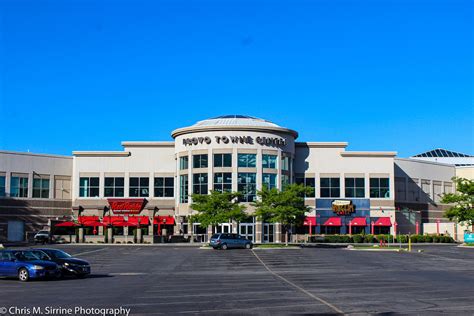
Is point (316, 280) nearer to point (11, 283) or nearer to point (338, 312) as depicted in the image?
point (338, 312)

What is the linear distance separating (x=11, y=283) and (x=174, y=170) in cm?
5680

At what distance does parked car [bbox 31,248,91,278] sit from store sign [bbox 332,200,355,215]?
55496mm

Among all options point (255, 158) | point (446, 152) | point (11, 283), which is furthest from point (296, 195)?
point (446, 152)

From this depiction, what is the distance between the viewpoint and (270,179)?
7544 centimetres

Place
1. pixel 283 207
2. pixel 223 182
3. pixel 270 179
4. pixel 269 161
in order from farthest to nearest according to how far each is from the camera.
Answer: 1. pixel 269 161
2. pixel 270 179
3. pixel 223 182
4. pixel 283 207

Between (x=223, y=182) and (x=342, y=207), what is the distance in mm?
16267

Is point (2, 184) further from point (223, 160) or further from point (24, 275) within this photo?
point (24, 275)

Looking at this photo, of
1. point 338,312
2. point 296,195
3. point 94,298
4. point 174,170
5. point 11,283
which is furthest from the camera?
point 174,170

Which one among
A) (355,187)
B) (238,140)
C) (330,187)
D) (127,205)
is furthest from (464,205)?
(127,205)

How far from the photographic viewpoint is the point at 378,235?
7469cm

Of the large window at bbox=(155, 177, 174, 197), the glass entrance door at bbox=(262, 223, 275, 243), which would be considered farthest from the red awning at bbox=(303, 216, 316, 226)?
the large window at bbox=(155, 177, 174, 197)

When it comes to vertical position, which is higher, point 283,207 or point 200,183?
point 200,183

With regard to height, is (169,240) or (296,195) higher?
(296,195)

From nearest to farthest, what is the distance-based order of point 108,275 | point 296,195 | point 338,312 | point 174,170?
1. point 338,312
2. point 108,275
3. point 296,195
4. point 174,170
